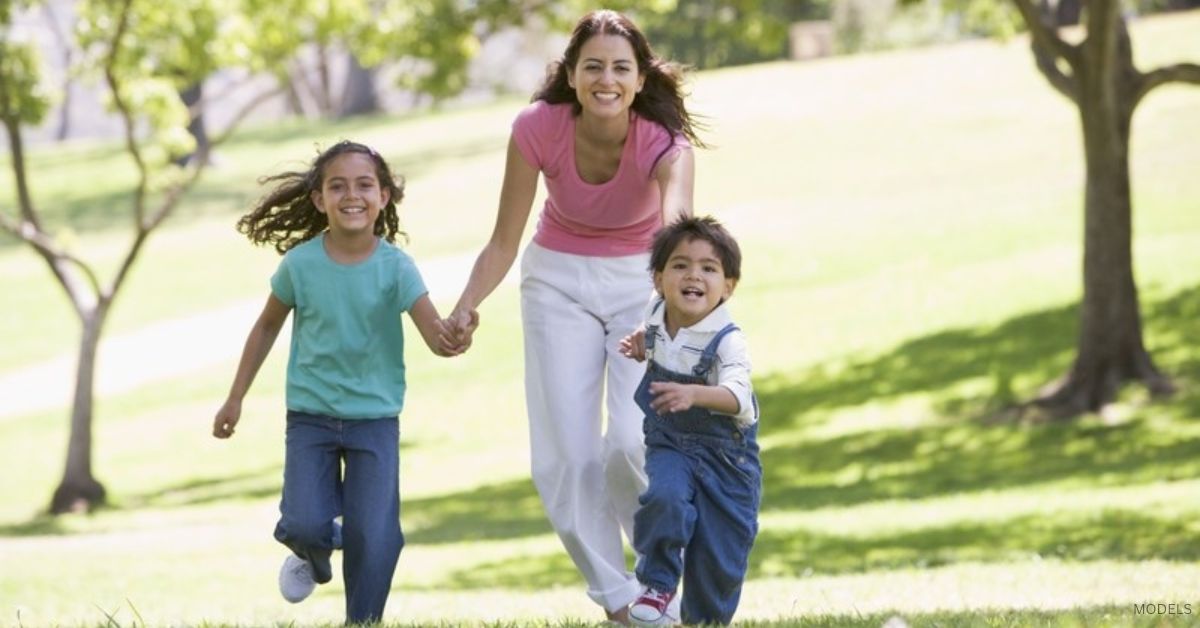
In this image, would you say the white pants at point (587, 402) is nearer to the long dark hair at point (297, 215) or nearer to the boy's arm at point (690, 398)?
the long dark hair at point (297, 215)

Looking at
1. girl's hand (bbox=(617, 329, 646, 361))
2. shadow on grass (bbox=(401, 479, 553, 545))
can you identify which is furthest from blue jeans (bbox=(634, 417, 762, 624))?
shadow on grass (bbox=(401, 479, 553, 545))

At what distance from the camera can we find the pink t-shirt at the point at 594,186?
23.5ft

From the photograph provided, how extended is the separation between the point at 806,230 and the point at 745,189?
4.91m

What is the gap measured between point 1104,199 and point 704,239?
482 inches

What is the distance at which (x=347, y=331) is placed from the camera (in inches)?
276

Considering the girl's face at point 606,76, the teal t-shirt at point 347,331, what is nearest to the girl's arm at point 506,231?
the teal t-shirt at point 347,331

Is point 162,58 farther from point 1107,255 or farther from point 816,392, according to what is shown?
point 1107,255

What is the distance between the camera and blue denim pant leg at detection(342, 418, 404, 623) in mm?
7020

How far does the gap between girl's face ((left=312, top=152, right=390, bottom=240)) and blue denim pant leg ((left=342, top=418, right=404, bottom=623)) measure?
690 millimetres

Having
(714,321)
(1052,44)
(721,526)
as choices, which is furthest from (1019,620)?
(1052,44)

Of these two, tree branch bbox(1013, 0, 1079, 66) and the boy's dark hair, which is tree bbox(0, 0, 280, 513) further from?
the boy's dark hair

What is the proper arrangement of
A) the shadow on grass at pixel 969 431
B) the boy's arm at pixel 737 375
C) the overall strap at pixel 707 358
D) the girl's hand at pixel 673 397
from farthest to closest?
1. the shadow on grass at pixel 969 431
2. the overall strap at pixel 707 358
3. the boy's arm at pixel 737 375
4. the girl's hand at pixel 673 397

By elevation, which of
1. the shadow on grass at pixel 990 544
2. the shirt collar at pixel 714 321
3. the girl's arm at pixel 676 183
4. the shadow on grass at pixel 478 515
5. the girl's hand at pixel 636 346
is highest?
the girl's arm at pixel 676 183

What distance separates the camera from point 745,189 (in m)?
36.5
